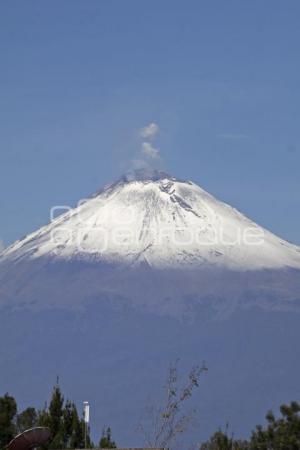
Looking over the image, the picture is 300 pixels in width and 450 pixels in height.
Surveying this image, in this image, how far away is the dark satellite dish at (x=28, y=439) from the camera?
98.7ft

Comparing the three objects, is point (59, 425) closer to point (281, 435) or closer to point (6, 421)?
point (6, 421)

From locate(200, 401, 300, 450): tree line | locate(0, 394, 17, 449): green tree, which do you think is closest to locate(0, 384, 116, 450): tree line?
locate(0, 394, 17, 449): green tree

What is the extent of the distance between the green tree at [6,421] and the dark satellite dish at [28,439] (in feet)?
82.4

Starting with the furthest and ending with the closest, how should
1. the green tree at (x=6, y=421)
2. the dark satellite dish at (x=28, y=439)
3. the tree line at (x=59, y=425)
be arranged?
the green tree at (x=6, y=421) → the tree line at (x=59, y=425) → the dark satellite dish at (x=28, y=439)

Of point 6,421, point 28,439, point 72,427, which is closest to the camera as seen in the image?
point 28,439

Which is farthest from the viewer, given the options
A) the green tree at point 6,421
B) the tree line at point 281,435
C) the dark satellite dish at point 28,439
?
the tree line at point 281,435

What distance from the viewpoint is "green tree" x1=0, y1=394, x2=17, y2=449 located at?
2219 inches

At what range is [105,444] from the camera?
57.6 meters

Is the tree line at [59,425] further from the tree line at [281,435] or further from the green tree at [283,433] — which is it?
the green tree at [283,433]

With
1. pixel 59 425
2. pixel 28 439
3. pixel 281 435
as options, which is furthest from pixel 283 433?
pixel 28 439

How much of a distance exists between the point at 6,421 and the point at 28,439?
2687 centimetres

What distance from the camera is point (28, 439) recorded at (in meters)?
30.5

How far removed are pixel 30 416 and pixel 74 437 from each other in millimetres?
38468

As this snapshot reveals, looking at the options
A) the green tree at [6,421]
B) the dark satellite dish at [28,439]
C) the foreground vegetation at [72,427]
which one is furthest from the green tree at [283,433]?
the dark satellite dish at [28,439]
